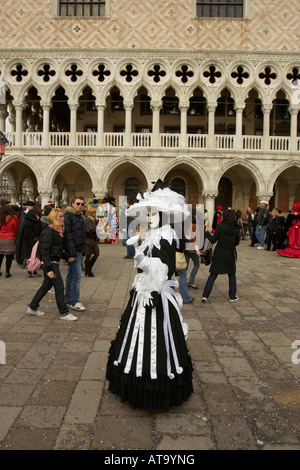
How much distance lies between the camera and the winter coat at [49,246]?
5.29 meters

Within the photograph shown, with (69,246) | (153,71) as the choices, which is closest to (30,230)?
(69,246)

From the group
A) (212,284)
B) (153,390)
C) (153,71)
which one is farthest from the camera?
(153,71)

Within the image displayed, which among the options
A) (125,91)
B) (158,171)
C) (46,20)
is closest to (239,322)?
(158,171)

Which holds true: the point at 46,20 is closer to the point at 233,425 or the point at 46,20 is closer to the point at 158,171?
the point at 158,171

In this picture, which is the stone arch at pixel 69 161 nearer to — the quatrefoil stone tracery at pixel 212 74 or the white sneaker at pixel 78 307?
the quatrefoil stone tracery at pixel 212 74

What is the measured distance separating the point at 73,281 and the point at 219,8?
19681mm

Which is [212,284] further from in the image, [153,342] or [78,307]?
[153,342]

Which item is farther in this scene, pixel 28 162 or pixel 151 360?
pixel 28 162

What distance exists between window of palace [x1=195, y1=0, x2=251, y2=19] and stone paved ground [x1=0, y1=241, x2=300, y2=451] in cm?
1861

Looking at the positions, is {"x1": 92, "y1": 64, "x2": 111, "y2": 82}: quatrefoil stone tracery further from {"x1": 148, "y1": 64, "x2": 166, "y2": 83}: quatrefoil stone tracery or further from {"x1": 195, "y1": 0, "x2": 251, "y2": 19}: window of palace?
{"x1": 195, "y1": 0, "x2": 251, "y2": 19}: window of palace

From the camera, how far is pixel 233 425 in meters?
2.87

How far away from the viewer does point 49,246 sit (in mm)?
5305

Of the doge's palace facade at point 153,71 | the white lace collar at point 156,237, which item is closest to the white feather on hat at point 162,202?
the white lace collar at point 156,237
